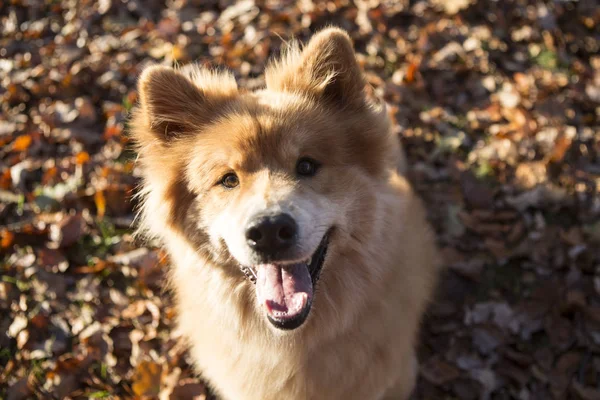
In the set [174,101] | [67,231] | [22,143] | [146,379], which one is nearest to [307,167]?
[174,101]

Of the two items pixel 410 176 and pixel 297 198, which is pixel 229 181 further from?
pixel 410 176

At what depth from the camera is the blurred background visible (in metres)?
3.07

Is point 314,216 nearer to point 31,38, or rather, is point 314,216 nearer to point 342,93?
point 342,93

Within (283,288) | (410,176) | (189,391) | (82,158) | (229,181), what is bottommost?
(189,391)

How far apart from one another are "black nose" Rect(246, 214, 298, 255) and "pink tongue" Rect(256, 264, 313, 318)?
24cm

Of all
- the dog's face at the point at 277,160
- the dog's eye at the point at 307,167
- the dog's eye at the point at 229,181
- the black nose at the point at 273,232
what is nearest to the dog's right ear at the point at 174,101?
the dog's face at the point at 277,160

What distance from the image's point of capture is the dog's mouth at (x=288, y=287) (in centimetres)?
213

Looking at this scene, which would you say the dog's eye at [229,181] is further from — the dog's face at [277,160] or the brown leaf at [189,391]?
the brown leaf at [189,391]

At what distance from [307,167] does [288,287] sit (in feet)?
1.89

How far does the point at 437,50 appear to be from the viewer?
4469 millimetres

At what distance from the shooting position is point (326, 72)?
246cm

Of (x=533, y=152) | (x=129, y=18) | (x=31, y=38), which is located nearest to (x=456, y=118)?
(x=533, y=152)

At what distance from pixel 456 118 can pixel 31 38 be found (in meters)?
4.45

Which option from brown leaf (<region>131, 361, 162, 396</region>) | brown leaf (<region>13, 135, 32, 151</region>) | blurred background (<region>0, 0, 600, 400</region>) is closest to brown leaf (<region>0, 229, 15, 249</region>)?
blurred background (<region>0, 0, 600, 400</region>)
